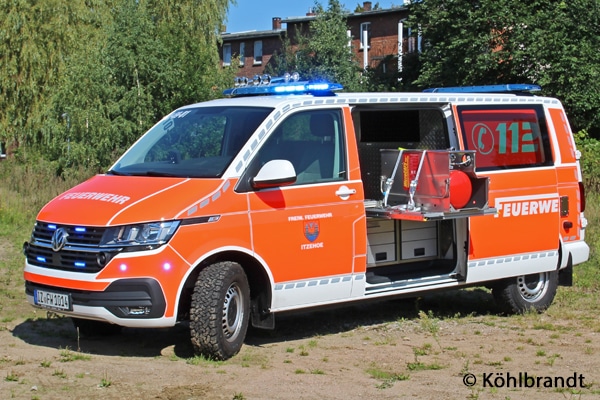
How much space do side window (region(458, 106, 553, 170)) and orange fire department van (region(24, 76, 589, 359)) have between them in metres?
0.02

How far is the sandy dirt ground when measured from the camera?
6.48 meters

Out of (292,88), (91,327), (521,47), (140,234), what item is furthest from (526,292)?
(521,47)

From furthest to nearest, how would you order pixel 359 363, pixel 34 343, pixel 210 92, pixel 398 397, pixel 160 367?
1. pixel 210 92
2. pixel 34 343
3. pixel 359 363
4. pixel 160 367
5. pixel 398 397

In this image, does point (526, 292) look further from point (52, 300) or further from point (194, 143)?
point (52, 300)

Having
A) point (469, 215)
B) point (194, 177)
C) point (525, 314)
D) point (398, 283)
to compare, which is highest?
point (194, 177)

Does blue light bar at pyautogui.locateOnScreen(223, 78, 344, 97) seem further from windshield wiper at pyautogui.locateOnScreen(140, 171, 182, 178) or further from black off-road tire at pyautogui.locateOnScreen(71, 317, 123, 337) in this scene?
black off-road tire at pyautogui.locateOnScreen(71, 317, 123, 337)

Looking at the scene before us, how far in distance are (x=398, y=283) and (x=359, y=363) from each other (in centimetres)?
155

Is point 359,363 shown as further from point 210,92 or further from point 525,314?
point 210,92

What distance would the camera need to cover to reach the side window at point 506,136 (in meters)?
9.50

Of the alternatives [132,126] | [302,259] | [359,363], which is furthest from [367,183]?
[132,126]

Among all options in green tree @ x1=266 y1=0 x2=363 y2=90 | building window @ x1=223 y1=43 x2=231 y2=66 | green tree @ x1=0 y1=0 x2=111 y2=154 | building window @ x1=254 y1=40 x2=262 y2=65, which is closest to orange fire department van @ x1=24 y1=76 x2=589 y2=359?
green tree @ x1=0 y1=0 x2=111 y2=154

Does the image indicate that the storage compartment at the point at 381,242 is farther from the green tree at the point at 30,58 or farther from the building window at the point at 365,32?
the building window at the point at 365,32

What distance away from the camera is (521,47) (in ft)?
103

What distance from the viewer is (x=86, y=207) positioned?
24.5 ft
